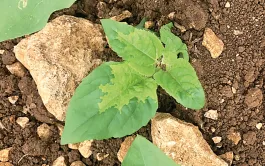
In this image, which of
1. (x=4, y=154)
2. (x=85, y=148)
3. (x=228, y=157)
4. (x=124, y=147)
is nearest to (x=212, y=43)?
(x=228, y=157)

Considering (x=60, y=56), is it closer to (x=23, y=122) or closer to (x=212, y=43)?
(x=23, y=122)

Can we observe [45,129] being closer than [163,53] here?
No

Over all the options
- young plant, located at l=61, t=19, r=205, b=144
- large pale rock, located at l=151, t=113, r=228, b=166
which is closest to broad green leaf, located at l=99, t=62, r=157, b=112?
young plant, located at l=61, t=19, r=205, b=144

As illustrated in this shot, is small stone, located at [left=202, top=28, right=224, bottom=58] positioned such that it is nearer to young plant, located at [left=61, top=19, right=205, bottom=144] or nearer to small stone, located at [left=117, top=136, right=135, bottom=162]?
young plant, located at [left=61, top=19, right=205, bottom=144]

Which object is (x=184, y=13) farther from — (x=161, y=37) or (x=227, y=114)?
(x=227, y=114)

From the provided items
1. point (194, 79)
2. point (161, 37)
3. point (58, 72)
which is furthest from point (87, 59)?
point (194, 79)

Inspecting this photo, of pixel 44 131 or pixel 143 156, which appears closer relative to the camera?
pixel 143 156

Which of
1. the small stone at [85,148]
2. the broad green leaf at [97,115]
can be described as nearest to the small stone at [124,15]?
the broad green leaf at [97,115]

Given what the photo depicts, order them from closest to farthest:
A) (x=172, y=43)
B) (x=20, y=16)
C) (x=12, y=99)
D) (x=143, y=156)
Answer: (x=143, y=156)
(x=20, y=16)
(x=172, y=43)
(x=12, y=99)
